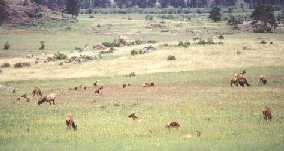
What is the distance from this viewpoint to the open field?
2094cm

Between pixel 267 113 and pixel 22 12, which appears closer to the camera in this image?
pixel 267 113

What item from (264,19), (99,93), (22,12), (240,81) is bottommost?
(99,93)

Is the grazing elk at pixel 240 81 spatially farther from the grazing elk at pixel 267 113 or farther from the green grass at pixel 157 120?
the grazing elk at pixel 267 113

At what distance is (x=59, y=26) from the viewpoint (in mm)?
102625

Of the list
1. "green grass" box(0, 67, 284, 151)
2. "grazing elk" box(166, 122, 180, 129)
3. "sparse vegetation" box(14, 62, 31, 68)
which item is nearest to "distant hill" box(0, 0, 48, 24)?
"sparse vegetation" box(14, 62, 31, 68)

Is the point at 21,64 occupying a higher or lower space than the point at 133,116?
lower

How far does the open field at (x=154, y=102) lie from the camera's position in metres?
20.9

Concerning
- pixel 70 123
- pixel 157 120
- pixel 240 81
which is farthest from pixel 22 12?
pixel 70 123

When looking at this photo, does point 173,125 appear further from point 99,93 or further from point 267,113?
point 99,93

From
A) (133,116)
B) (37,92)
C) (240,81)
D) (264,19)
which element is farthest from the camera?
(264,19)

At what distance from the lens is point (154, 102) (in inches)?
1228

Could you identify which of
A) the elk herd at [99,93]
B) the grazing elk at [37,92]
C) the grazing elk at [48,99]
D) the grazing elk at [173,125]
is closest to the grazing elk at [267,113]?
the elk herd at [99,93]

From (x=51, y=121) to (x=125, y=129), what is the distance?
446 cm

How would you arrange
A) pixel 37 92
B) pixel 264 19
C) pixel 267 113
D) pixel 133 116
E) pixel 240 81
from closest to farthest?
1. pixel 267 113
2. pixel 133 116
3. pixel 37 92
4. pixel 240 81
5. pixel 264 19
